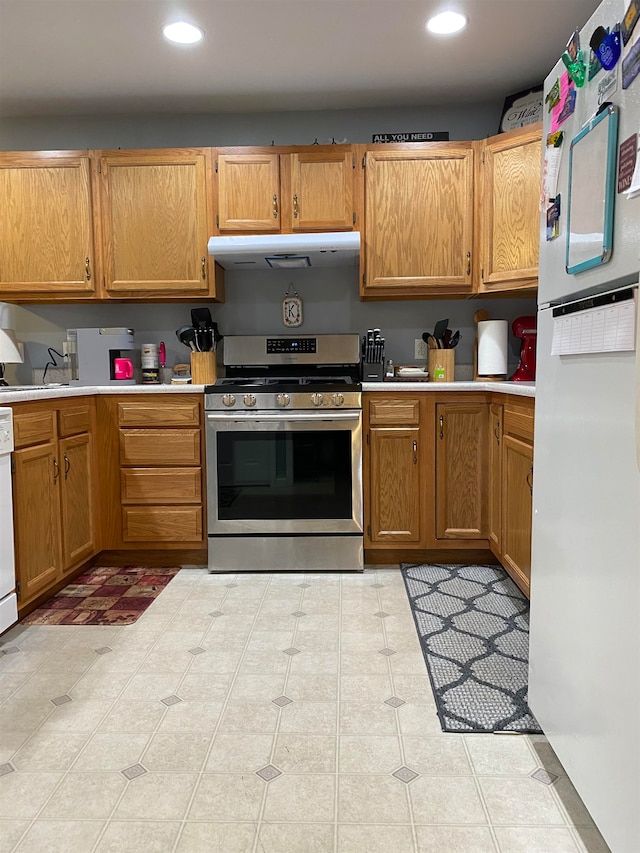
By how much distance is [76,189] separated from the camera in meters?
3.32

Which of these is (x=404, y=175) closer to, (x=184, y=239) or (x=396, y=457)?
(x=184, y=239)

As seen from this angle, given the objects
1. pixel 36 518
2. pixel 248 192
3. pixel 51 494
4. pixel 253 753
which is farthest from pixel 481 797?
pixel 248 192

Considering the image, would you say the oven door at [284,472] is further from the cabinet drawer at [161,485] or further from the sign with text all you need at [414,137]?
the sign with text all you need at [414,137]

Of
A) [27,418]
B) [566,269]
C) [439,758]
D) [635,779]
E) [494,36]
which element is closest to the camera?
[635,779]

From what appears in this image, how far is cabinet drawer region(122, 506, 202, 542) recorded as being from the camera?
10.3 ft

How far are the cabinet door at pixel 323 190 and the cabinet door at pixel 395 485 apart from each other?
3.69 ft

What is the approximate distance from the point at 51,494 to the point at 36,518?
0.54 feet

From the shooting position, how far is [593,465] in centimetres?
127

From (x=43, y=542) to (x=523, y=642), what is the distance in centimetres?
191

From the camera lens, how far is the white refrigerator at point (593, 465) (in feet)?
3.61

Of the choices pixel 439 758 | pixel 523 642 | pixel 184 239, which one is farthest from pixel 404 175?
pixel 439 758

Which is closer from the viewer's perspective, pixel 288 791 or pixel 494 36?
pixel 288 791

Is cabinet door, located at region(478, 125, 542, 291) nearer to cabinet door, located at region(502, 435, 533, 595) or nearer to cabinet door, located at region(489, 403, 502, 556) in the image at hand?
cabinet door, located at region(489, 403, 502, 556)

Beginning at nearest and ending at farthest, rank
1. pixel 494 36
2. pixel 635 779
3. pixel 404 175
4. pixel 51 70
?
pixel 635 779, pixel 494 36, pixel 51 70, pixel 404 175
